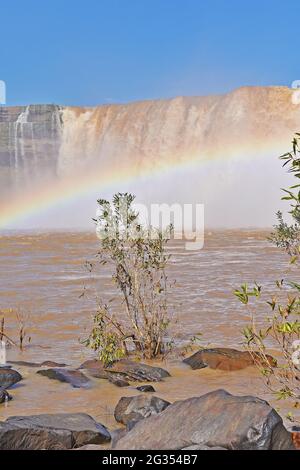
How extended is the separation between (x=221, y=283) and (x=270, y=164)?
46529mm

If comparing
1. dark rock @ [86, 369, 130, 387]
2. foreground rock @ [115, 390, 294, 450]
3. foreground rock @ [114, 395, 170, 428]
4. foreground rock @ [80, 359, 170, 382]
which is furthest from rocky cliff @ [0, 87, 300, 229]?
foreground rock @ [115, 390, 294, 450]

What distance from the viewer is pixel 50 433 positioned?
178 inches

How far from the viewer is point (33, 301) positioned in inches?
503

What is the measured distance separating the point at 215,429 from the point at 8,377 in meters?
3.46

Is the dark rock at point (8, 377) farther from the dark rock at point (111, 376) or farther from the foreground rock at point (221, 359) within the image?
the foreground rock at point (221, 359)

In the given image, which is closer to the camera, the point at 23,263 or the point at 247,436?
the point at 247,436

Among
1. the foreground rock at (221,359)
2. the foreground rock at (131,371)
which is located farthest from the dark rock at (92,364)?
the foreground rock at (221,359)

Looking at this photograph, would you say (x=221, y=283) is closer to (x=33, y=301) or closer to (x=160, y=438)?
(x=33, y=301)

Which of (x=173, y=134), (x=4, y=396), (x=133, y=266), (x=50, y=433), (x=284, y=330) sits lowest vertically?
(x=4, y=396)

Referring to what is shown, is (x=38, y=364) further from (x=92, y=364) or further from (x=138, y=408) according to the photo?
(x=138, y=408)

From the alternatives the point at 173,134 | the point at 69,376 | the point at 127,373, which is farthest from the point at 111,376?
the point at 173,134

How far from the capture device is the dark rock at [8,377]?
22.0 ft

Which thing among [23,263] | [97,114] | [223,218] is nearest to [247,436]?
[23,263]

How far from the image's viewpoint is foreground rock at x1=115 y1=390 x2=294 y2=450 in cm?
397
